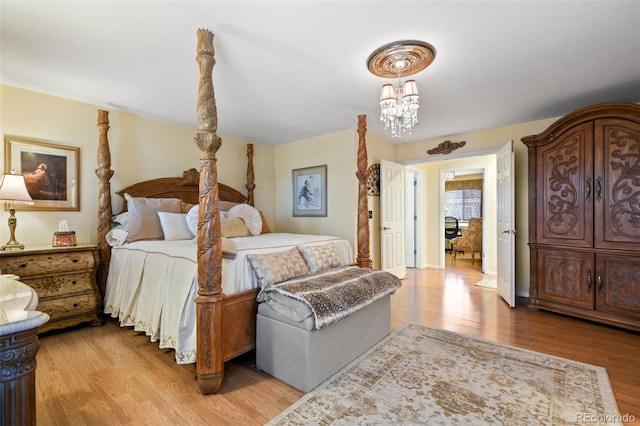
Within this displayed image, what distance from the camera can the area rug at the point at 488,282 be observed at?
4641 mm

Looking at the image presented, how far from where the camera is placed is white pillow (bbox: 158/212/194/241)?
3158 mm

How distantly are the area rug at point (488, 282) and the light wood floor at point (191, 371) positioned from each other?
1.09 metres

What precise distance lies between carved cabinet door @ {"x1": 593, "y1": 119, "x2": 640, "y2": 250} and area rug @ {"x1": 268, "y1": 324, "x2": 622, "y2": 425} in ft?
4.88

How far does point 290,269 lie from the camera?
2.45m

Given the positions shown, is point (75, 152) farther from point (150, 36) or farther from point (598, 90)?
point (598, 90)

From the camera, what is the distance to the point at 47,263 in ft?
8.77

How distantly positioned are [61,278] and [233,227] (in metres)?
1.67

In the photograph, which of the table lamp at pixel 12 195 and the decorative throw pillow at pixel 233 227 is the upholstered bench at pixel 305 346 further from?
the table lamp at pixel 12 195

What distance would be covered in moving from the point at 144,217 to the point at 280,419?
2567 millimetres

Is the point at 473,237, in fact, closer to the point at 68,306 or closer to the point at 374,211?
the point at 374,211

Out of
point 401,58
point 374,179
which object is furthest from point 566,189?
point 401,58

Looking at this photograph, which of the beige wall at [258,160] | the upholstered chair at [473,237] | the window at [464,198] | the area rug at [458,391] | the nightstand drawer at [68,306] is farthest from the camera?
the window at [464,198]

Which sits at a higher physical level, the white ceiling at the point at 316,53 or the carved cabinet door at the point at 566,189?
the white ceiling at the point at 316,53

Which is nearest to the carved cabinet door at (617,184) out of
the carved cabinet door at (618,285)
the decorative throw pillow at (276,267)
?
the carved cabinet door at (618,285)
